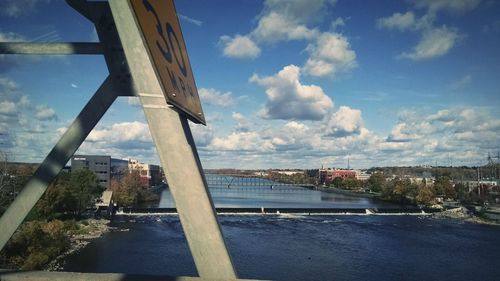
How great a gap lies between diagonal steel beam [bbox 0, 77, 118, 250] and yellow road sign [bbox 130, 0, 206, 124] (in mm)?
590

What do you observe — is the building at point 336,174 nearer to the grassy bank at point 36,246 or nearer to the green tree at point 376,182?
the green tree at point 376,182

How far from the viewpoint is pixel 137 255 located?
19.2 m

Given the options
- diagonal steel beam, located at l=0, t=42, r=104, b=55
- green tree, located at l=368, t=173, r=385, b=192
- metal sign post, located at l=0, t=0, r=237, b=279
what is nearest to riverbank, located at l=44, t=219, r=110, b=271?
diagonal steel beam, located at l=0, t=42, r=104, b=55

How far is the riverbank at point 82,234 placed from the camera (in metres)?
17.6

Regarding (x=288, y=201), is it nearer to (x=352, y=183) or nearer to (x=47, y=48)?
(x=352, y=183)

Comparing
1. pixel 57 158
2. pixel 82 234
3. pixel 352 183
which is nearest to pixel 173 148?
pixel 57 158

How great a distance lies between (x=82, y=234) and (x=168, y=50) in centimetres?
2490

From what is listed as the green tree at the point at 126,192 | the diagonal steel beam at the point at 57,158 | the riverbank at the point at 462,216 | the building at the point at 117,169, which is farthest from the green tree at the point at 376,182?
the diagonal steel beam at the point at 57,158

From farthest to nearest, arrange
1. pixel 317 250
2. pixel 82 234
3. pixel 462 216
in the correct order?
1. pixel 462 216
2. pixel 82 234
3. pixel 317 250

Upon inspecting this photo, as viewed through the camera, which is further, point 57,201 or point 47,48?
point 57,201

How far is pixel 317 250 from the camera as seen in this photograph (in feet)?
67.5

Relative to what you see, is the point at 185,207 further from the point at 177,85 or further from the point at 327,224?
the point at 327,224

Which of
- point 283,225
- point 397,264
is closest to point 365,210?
point 283,225

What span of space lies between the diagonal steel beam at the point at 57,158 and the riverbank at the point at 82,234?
1529 centimetres
